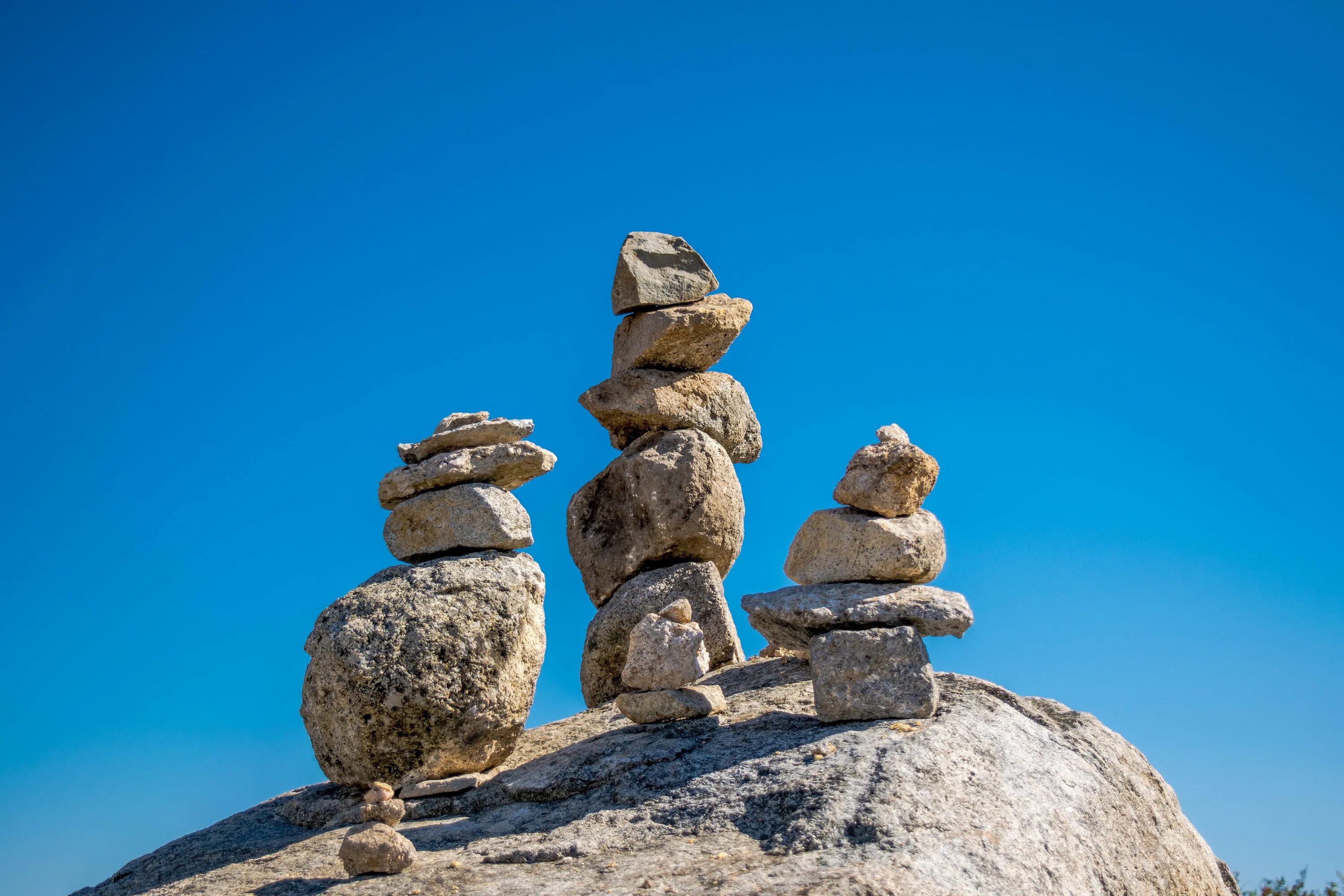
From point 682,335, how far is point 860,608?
4.65 meters

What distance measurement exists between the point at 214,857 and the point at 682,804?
4.15 meters

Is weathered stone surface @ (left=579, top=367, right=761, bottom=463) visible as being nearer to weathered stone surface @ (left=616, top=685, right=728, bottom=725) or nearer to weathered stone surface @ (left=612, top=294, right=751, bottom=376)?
weathered stone surface @ (left=612, top=294, right=751, bottom=376)

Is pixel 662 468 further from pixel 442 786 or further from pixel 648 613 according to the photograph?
pixel 442 786

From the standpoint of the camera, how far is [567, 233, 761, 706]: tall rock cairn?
12.8 metres

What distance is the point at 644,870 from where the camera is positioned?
7.60 meters

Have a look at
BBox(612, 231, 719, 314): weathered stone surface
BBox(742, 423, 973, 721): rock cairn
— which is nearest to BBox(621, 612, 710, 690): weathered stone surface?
BBox(742, 423, 973, 721): rock cairn

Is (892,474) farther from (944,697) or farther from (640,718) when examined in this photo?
(640,718)

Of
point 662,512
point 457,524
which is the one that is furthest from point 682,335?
point 457,524

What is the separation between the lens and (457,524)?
36.7 feet

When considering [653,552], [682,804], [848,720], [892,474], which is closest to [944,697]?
[848,720]

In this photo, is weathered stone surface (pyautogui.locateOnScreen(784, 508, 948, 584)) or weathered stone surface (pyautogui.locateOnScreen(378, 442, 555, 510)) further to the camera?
weathered stone surface (pyautogui.locateOnScreen(378, 442, 555, 510))

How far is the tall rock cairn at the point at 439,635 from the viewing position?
10281 millimetres

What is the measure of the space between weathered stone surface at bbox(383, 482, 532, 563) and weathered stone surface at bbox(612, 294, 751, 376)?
267 centimetres

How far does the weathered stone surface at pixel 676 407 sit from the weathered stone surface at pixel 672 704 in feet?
12.5
